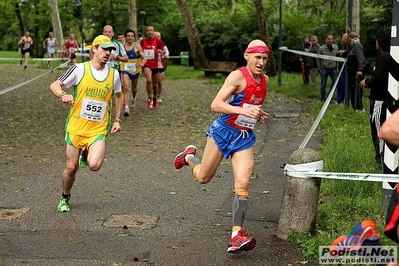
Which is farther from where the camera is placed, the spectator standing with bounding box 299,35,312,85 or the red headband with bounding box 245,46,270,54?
the spectator standing with bounding box 299,35,312,85

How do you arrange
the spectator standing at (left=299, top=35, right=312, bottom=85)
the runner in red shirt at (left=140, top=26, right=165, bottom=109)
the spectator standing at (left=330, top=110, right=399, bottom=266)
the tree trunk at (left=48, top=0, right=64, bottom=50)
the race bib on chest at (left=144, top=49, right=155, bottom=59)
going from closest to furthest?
1. the spectator standing at (left=330, top=110, right=399, bottom=266)
2. the race bib on chest at (left=144, top=49, right=155, bottom=59)
3. the runner in red shirt at (left=140, top=26, right=165, bottom=109)
4. the spectator standing at (left=299, top=35, right=312, bottom=85)
5. the tree trunk at (left=48, top=0, right=64, bottom=50)

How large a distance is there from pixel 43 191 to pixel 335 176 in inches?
168

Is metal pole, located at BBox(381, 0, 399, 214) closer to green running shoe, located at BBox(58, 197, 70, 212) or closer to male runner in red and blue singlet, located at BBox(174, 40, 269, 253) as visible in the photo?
male runner in red and blue singlet, located at BBox(174, 40, 269, 253)

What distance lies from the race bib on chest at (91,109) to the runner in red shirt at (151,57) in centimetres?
1032

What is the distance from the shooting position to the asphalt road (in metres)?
6.80

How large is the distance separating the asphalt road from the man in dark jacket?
57.2 inches

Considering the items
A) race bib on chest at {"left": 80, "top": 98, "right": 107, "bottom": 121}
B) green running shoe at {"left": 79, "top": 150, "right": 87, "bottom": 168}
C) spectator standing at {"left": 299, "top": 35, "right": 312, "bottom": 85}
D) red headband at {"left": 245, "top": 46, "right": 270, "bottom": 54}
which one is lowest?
spectator standing at {"left": 299, "top": 35, "right": 312, "bottom": 85}

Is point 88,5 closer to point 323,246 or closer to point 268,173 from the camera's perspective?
point 268,173

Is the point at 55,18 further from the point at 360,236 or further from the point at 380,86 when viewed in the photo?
the point at 360,236

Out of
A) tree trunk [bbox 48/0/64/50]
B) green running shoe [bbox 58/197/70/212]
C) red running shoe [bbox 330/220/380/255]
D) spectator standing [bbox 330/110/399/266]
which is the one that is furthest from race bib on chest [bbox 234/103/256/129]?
tree trunk [bbox 48/0/64/50]

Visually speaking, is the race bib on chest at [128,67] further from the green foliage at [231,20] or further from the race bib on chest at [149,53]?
the green foliage at [231,20]

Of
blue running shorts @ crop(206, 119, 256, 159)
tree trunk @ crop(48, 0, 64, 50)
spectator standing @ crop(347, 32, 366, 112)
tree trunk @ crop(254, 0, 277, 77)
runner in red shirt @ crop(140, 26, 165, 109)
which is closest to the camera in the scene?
blue running shorts @ crop(206, 119, 256, 159)

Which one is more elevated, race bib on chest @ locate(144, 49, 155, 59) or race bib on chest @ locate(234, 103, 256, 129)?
race bib on chest @ locate(234, 103, 256, 129)

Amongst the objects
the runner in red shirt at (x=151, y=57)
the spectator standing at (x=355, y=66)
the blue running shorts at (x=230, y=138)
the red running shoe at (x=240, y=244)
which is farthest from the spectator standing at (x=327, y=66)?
the red running shoe at (x=240, y=244)
